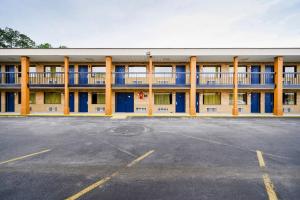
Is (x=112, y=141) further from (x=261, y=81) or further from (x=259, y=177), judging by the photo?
(x=261, y=81)

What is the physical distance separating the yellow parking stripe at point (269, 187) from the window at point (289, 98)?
19558mm

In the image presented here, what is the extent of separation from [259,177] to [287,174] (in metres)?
0.85

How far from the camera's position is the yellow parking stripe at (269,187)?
11.2ft

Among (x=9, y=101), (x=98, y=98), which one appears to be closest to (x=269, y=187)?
(x=98, y=98)

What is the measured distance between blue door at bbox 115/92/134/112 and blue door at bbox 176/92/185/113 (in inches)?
212

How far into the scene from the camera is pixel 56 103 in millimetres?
19578

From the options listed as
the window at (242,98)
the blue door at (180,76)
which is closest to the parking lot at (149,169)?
Answer: the window at (242,98)

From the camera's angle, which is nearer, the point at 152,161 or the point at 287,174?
the point at 287,174

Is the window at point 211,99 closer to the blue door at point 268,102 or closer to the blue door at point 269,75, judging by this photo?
the blue door at point 268,102

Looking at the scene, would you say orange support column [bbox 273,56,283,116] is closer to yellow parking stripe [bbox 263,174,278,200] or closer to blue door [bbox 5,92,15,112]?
yellow parking stripe [bbox 263,174,278,200]

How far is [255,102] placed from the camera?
19.2 m

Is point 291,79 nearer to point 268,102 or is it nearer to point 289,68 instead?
point 289,68

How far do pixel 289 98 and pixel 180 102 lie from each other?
498 inches

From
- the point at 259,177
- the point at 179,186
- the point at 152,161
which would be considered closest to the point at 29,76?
the point at 152,161
